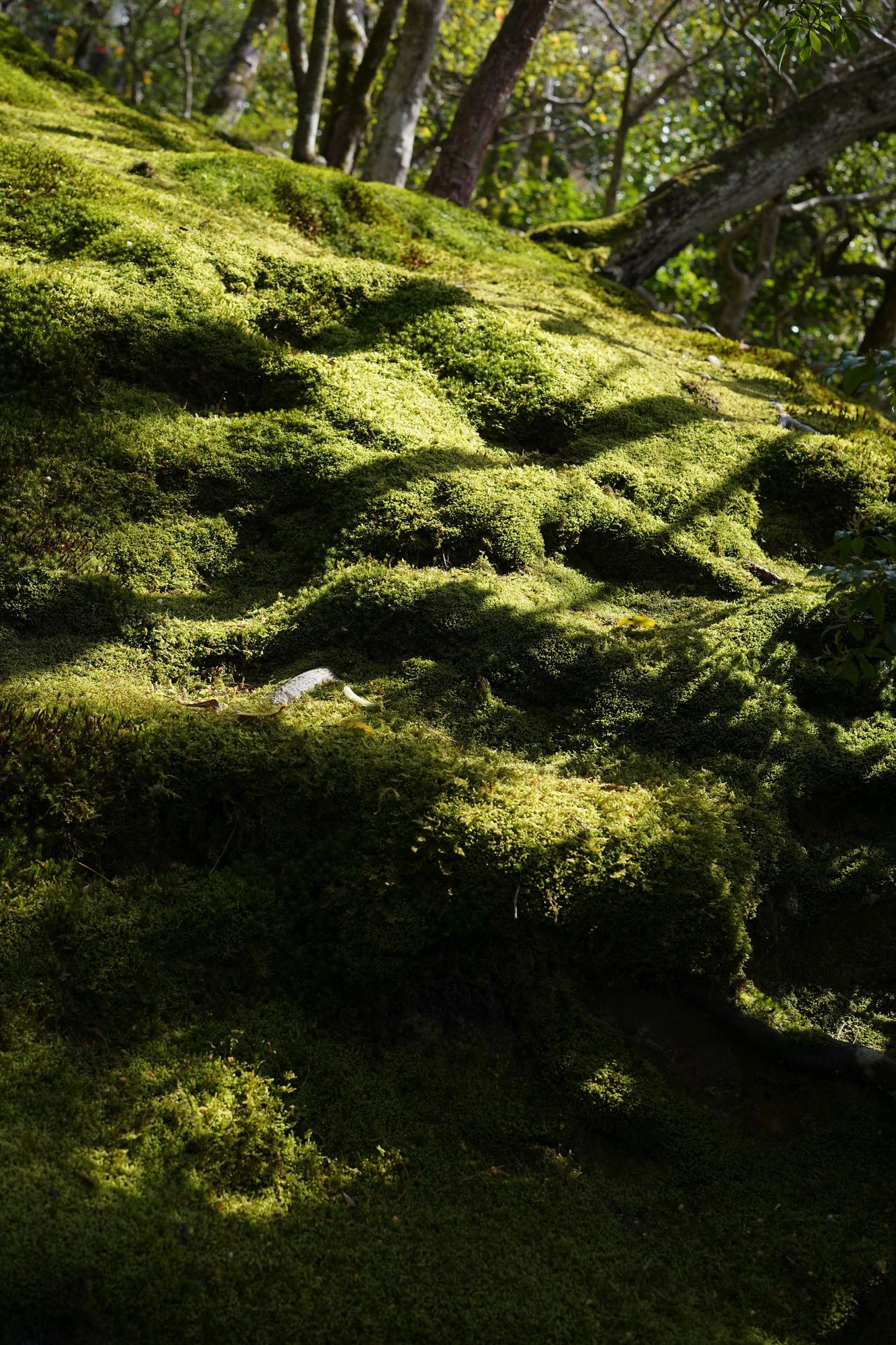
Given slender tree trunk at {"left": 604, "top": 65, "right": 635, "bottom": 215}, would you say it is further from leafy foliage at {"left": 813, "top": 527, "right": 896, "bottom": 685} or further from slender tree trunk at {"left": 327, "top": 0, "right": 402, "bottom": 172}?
leafy foliage at {"left": 813, "top": 527, "right": 896, "bottom": 685}

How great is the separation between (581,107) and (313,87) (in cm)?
1063

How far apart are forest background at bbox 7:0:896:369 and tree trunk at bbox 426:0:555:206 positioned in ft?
0.13

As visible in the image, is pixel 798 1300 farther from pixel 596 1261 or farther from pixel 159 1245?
pixel 159 1245

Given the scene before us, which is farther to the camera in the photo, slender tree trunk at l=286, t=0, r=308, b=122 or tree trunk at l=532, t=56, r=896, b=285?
slender tree trunk at l=286, t=0, r=308, b=122

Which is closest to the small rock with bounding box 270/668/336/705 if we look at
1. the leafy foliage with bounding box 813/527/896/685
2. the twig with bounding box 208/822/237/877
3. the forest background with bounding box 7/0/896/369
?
the twig with bounding box 208/822/237/877

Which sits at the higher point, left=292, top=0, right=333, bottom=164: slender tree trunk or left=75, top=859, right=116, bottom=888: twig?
left=292, top=0, right=333, bottom=164: slender tree trunk

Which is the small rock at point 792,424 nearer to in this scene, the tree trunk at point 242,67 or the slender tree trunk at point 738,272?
the slender tree trunk at point 738,272

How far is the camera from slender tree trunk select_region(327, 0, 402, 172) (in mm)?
9750

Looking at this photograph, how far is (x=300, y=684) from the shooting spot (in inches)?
183

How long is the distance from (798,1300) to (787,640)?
3144 millimetres

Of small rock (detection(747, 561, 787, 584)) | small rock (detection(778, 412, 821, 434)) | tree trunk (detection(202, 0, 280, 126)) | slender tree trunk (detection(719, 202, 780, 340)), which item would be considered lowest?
small rock (detection(747, 561, 787, 584))

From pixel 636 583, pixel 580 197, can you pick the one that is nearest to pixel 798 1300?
pixel 636 583

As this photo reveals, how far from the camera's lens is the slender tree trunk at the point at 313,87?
30.7ft

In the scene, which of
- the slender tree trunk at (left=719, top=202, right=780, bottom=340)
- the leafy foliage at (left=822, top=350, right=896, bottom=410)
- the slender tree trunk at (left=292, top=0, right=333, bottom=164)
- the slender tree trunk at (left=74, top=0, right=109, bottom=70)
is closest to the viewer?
the leafy foliage at (left=822, top=350, right=896, bottom=410)
